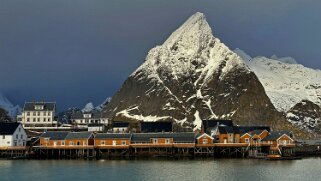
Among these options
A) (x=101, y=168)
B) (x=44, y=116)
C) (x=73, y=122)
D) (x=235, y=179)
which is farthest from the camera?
(x=73, y=122)

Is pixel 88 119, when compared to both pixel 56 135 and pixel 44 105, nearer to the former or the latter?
pixel 44 105

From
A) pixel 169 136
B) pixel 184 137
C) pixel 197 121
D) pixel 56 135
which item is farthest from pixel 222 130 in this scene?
pixel 197 121

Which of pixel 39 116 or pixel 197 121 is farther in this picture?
pixel 197 121

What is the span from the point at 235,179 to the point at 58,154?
47472 mm

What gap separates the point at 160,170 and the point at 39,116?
223 feet

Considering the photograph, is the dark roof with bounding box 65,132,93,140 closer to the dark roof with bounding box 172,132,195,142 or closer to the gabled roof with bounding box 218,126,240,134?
the dark roof with bounding box 172,132,195,142

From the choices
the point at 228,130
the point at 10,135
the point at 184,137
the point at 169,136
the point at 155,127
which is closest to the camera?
the point at 184,137

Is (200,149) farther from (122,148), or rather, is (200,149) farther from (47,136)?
(47,136)

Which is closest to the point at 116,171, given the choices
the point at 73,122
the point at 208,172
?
the point at 208,172

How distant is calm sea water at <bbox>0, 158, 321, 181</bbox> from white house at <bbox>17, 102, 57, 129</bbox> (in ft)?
147

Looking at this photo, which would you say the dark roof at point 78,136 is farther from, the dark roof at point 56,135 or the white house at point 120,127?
the white house at point 120,127

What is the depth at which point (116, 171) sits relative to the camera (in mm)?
76438

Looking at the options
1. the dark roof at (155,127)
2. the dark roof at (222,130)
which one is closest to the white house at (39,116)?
the dark roof at (155,127)

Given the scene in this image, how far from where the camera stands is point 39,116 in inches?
5453
